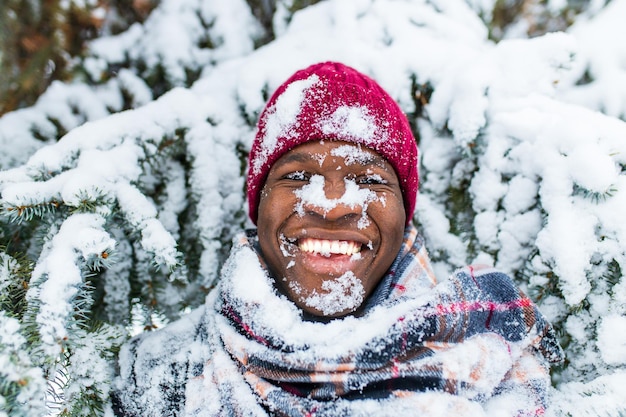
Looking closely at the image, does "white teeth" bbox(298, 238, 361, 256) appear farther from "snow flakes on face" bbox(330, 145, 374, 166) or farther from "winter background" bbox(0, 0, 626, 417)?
"winter background" bbox(0, 0, 626, 417)

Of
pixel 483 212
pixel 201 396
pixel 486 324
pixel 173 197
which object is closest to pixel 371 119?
pixel 483 212

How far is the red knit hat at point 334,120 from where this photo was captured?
146cm

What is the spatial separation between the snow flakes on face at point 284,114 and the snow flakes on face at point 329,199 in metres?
0.18

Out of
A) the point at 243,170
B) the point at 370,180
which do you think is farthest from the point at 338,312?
the point at 243,170

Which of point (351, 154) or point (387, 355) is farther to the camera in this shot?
point (351, 154)

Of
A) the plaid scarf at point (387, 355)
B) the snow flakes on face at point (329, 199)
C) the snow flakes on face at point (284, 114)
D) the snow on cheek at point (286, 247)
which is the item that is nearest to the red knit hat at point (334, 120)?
the snow flakes on face at point (284, 114)

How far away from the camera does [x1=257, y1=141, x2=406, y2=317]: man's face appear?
4.63ft

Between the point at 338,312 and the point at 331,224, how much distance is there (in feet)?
0.85

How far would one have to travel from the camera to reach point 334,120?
1.46 m

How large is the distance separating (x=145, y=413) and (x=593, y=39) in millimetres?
2136

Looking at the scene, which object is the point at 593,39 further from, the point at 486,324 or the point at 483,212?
the point at 486,324

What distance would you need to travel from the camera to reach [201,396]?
1.35m

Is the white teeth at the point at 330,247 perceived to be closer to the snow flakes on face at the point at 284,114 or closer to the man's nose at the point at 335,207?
the man's nose at the point at 335,207

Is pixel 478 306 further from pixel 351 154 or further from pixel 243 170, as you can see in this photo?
pixel 243 170
